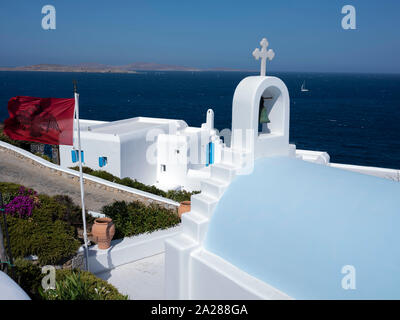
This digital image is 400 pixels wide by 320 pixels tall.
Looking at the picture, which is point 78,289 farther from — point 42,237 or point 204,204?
point 204,204

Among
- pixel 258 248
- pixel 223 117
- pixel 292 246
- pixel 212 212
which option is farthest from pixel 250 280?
pixel 223 117

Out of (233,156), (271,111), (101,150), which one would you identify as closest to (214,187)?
(233,156)

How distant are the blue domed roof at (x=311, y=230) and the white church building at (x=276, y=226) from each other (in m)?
0.01

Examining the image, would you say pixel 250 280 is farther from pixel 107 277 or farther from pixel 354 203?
pixel 107 277

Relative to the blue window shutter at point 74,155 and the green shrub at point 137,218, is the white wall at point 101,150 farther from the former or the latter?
the green shrub at point 137,218

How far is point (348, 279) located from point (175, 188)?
16.7m

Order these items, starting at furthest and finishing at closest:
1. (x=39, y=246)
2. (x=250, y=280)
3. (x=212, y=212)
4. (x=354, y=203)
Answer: (x=39, y=246)
(x=212, y=212)
(x=250, y=280)
(x=354, y=203)

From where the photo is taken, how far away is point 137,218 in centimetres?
1217

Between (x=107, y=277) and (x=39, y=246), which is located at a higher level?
(x=39, y=246)

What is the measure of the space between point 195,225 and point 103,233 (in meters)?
4.44

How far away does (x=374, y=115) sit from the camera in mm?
83875

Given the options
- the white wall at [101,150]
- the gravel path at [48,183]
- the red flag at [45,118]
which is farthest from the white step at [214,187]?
the white wall at [101,150]

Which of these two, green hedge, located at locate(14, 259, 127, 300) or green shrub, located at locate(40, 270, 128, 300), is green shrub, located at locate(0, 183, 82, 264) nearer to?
green hedge, located at locate(14, 259, 127, 300)

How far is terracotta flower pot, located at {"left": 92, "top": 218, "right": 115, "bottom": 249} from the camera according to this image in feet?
33.5
